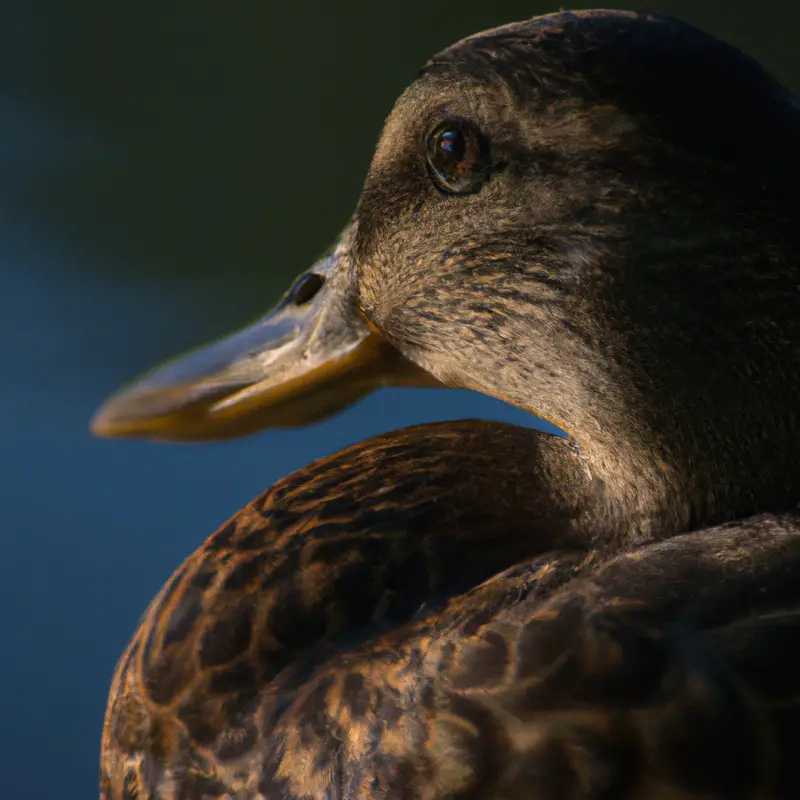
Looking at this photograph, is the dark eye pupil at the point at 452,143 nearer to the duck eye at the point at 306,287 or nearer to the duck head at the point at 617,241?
the duck head at the point at 617,241

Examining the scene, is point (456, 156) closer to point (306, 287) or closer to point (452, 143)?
point (452, 143)

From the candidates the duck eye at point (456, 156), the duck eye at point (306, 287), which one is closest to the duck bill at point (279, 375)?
the duck eye at point (306, 287)

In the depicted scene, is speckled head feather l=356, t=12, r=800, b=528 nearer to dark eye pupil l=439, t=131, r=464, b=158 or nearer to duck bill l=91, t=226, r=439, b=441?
dark eye pupil l=439, t=131, r=464, b=158

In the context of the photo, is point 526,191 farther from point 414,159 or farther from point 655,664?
point 655,664

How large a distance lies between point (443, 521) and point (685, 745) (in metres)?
0.27

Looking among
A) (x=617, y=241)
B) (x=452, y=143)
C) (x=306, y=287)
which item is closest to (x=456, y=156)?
(x=452, y=143)

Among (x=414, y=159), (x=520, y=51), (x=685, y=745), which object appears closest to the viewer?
(x=685, y=745)

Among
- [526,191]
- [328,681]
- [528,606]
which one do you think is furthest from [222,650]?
[526,191]

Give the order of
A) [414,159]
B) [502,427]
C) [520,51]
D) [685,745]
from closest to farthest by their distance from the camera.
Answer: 1. [685,745]
2. [520,51]
3. [414,159]
4. [502,427]

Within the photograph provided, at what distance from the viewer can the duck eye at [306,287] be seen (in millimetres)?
918

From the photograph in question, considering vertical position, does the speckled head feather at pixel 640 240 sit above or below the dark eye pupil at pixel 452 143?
below

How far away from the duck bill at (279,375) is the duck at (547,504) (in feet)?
0.10

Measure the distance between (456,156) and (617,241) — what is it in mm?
134

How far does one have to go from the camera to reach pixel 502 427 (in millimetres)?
916
